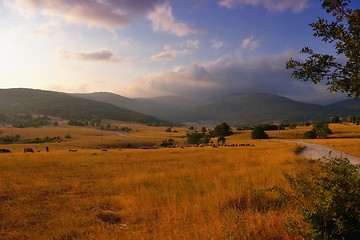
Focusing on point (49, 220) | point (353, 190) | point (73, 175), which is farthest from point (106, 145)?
point (353, 190)

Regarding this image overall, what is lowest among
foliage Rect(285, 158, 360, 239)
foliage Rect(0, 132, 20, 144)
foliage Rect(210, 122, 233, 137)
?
foliage Rect(0, 132, 20, 144)

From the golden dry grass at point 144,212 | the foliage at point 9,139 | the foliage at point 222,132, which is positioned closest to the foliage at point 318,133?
the foliage at point 222,132

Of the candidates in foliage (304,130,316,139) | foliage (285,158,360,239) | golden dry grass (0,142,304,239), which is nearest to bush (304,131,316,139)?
foliage (304,130,316,139)

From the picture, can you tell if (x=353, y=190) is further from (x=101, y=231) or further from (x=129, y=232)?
(x=101, y=231)

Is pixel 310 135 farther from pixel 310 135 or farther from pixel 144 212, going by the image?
pixel 144 212

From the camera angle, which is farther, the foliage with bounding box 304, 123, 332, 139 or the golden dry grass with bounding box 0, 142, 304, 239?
the foliage with bounding box 304, 123, 332, 139

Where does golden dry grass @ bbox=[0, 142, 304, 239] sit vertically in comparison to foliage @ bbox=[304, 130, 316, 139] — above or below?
above

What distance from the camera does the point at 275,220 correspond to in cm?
720

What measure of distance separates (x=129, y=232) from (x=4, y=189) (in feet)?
33.2

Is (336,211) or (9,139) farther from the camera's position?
(9,139)

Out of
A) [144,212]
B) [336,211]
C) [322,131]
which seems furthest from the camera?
[322,131]

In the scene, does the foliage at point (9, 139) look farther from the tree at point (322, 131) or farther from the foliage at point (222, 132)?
the tree at point (322, 131)

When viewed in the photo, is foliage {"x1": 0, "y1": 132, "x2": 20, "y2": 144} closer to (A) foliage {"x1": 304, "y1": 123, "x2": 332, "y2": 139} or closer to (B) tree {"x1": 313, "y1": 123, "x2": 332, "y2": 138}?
(A) foliage {"x1": 304, "y1": 123, "x2": 332, "y2": 139}

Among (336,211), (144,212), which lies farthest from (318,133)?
(336,211)
